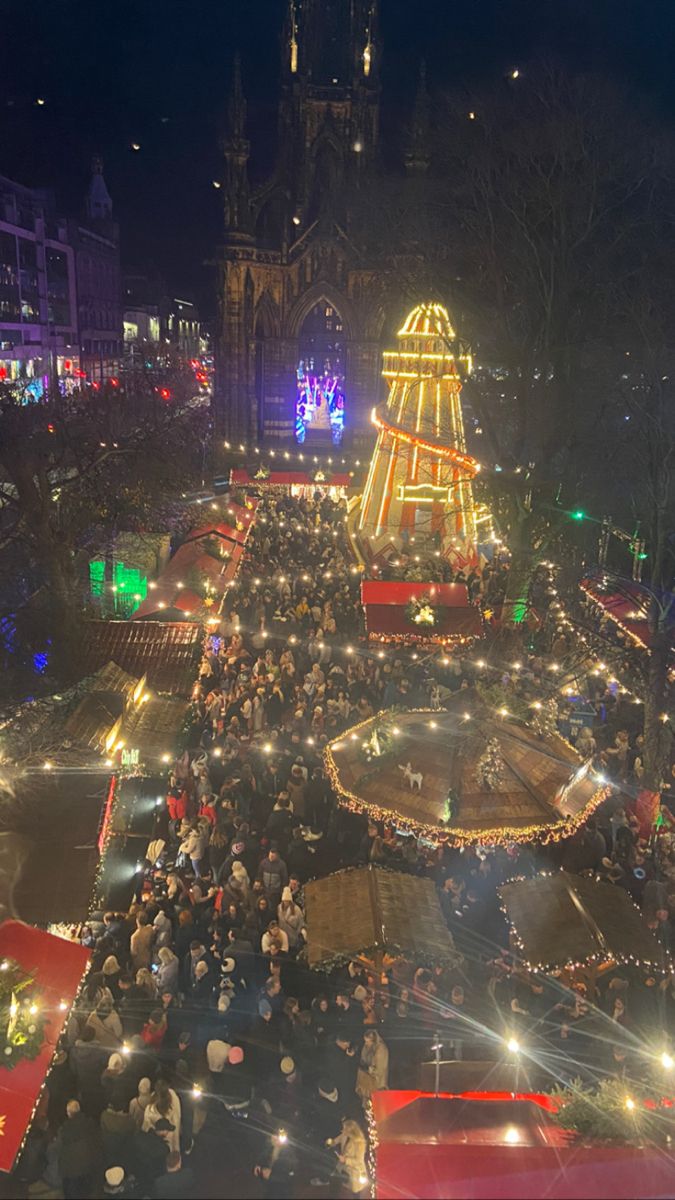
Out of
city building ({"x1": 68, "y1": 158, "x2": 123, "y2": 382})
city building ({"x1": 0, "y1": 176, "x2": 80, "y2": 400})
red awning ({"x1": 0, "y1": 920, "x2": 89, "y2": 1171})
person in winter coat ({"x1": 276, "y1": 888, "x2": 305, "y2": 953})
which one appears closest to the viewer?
red awning ({"x1": 0, "y1": 920, "x2": 89, "y2": 1171})

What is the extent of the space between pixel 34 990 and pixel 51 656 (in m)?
8.18

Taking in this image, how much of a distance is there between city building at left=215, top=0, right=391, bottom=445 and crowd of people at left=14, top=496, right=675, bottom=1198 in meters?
31.1

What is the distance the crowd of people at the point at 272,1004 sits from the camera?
661 cm

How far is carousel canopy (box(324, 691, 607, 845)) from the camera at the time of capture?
8.23m

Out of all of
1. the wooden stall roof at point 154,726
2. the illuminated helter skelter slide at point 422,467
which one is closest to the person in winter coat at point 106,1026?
the wooden stall roof at point 154,726

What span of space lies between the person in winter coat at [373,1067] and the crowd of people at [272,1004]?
0.02 m

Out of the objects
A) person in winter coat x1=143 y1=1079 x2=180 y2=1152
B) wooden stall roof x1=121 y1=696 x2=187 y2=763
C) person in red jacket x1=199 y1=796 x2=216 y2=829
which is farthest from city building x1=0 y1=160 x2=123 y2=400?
person in winter coat x1=143 y1=1079 x2=180 y2=1152

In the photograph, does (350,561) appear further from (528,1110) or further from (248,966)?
(528,1110)

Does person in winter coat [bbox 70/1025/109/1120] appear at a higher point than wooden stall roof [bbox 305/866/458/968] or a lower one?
lower

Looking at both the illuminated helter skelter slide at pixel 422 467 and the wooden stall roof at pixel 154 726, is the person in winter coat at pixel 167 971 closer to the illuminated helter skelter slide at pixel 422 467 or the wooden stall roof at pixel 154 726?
the wooden stall roof at pixel 154 726

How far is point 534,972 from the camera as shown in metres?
8.29

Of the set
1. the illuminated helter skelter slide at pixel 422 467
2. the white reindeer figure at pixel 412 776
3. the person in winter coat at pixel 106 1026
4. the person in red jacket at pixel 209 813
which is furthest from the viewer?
the illuminated helter skelter slide at pixel 422 467

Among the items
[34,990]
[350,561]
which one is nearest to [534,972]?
[34,990]

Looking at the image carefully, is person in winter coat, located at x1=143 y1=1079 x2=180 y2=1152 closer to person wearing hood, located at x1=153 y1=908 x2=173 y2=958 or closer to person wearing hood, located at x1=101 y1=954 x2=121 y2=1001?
person wearing hood, located at x1=101 y1=954 x2=121 y2=1001
